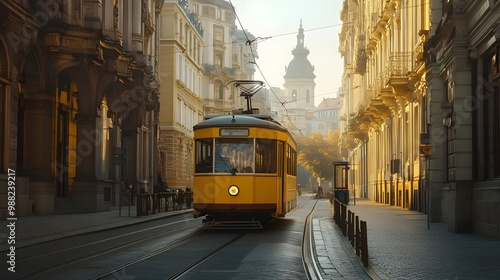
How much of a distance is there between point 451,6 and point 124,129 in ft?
85.5

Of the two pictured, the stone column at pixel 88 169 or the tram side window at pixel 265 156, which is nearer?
the tram side window at pixel 265 156

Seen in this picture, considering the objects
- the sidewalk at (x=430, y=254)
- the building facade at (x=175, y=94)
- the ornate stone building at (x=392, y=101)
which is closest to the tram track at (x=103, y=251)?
the sidewalk at (x=430, y=254)

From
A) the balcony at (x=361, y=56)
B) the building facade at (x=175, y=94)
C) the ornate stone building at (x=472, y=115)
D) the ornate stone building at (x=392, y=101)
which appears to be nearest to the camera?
the ornate stone building at (x=472, y=115)

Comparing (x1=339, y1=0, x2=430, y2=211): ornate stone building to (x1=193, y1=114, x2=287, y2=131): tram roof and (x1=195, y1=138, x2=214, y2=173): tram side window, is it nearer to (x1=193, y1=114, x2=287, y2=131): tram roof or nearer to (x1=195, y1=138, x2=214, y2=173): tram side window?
(x1=193, y1=114, x2=287, y2=131): tram roof

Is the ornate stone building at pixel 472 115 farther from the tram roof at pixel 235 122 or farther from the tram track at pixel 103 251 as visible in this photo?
the tram track at pixel 103 251

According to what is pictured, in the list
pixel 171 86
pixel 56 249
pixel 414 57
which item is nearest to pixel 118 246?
pixel 56 249

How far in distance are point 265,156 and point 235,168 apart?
1020 millimetres

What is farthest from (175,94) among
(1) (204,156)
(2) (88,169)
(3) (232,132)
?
(3) (232,132)

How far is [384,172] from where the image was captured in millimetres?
49969

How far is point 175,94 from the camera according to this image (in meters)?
68.2

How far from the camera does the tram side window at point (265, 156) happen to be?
877 inches

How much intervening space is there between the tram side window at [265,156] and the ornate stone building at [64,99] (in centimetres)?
868

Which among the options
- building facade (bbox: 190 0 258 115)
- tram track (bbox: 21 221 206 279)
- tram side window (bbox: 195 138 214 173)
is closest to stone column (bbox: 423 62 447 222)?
tram side window (bbox: 195 138 214 173)

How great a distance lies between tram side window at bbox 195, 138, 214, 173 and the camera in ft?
72.8
